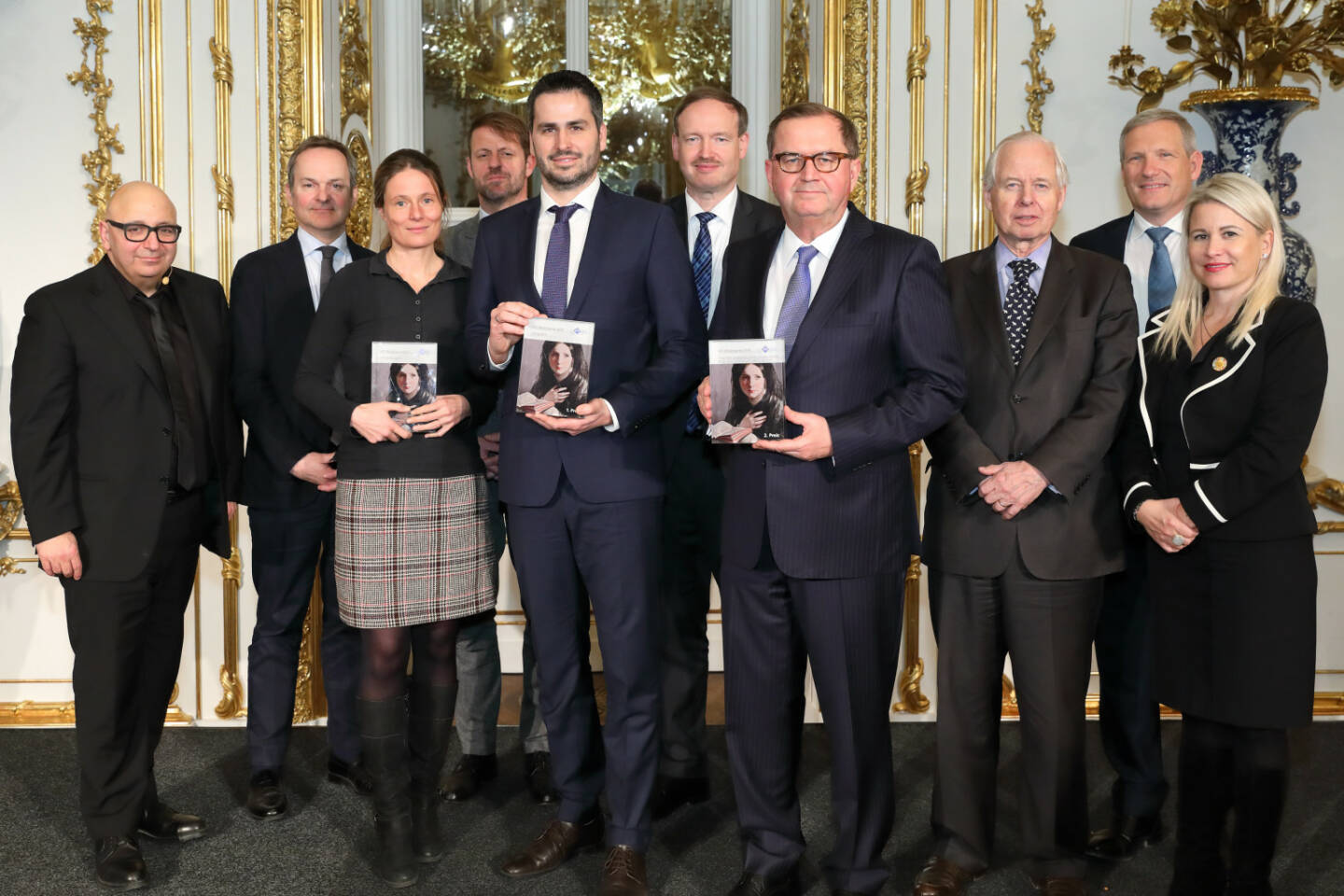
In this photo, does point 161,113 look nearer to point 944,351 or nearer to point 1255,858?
point 944,351

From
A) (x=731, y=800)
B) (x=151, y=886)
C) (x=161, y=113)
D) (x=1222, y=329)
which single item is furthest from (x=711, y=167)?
(x=151, y=886)

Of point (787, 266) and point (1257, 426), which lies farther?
point (787, 266)

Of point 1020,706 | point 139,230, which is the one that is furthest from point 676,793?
point 139,230

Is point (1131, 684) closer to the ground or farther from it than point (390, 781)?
farther from it

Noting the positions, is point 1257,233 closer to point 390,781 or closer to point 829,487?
point 829,487

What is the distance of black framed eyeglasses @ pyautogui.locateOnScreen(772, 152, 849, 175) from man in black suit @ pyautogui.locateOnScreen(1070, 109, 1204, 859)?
1095mm

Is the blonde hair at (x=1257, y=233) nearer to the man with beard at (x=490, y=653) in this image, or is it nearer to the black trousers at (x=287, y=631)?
the man with beard at (x=490, y=653)

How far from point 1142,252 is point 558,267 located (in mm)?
1637

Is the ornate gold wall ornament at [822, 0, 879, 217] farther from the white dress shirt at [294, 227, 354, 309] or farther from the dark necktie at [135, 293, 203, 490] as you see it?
the dark necktie at [135, 293, 203, 490]

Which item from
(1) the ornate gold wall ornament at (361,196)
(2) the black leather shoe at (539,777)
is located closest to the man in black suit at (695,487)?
(2) the black leather shoe at (539,777)

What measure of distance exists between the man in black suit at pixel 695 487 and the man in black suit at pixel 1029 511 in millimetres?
710

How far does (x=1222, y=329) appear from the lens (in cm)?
257

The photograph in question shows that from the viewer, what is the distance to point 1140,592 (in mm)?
3166

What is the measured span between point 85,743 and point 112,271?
1.18 metres
